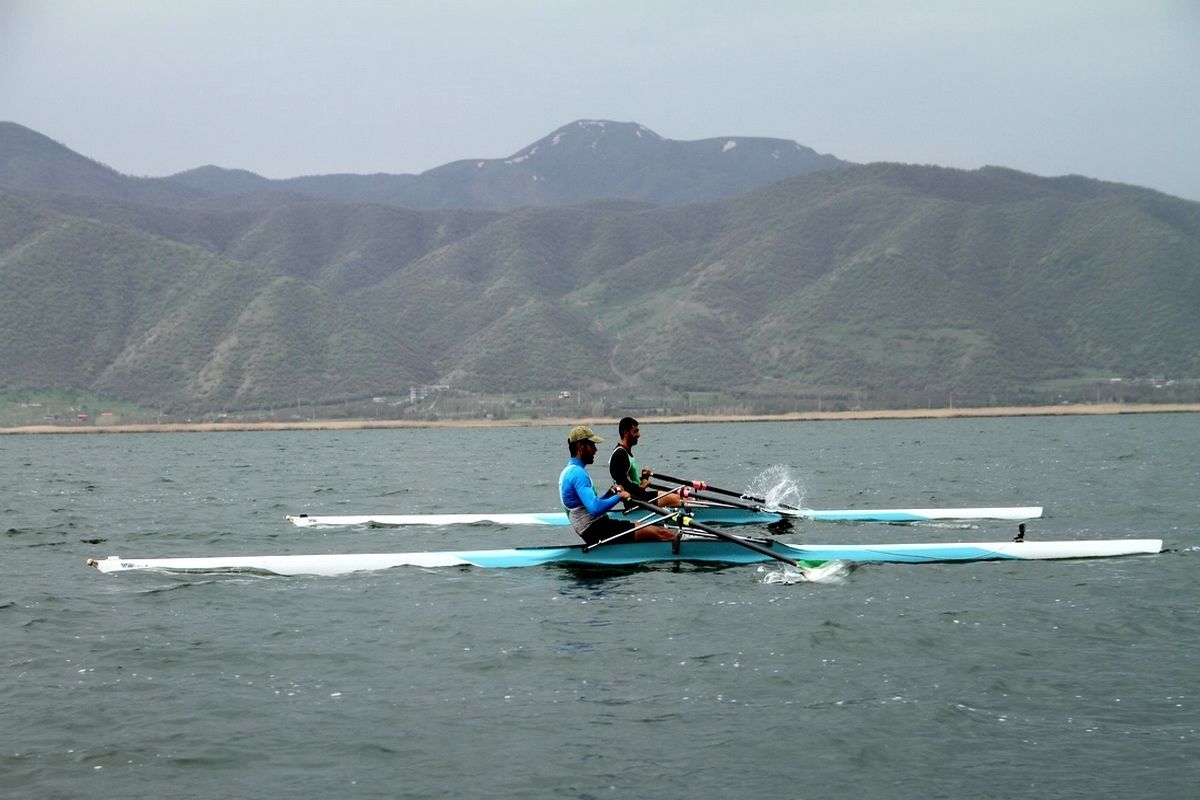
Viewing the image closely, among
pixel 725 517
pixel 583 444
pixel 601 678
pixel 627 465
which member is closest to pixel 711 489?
pixel 725 517

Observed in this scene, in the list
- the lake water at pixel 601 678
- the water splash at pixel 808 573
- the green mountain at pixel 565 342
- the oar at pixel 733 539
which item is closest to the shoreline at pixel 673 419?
the green mountain at pixel 565 342

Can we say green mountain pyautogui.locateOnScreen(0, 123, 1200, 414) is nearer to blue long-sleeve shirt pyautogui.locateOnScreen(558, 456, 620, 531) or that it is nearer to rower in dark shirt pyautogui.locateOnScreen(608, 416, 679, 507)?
rower in dark shirt pyautogui.locateOnScreen(608, 416, 679, 507)

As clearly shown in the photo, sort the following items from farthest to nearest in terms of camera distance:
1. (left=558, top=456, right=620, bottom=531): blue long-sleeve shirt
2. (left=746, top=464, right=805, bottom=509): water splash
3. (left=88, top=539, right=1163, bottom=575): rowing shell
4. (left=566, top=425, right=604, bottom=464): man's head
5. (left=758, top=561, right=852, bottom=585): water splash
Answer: (left=746, top=464, right=805, bottom=509): water splash < (left=88, top=539, right=1163, bottom=575): rowing shell < (left=558, top=456, right=620, bottom=531): blue long-sleeve shirt < (left=566, top=425, right=604, bottom=464): man's head < (left=758, top=561, right=852, bottom=585): water splash

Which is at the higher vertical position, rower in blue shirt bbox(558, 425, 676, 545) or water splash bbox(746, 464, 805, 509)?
rower in blue shirt bbox(558, 425, 676, 545)

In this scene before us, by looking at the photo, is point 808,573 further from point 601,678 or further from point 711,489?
point 601,678

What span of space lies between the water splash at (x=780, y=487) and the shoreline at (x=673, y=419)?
10321 cm

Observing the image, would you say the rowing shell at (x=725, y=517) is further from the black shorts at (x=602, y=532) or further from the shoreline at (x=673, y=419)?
the shoreline at (x=673, y=419)

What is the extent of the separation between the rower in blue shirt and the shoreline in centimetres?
12739

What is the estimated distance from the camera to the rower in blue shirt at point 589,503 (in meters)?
18.4

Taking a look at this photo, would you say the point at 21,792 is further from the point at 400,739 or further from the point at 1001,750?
the point at 1001,750

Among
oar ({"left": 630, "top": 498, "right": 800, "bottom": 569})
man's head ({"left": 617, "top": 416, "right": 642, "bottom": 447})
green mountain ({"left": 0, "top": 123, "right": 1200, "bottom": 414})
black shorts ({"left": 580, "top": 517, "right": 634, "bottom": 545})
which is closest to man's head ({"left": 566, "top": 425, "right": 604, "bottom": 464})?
oar ({"left": 630, "top": 498, "right": 800, "bottom": 569})

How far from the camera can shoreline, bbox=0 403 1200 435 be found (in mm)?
146250

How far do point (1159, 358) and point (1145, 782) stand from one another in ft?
589

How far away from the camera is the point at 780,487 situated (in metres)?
36.7
